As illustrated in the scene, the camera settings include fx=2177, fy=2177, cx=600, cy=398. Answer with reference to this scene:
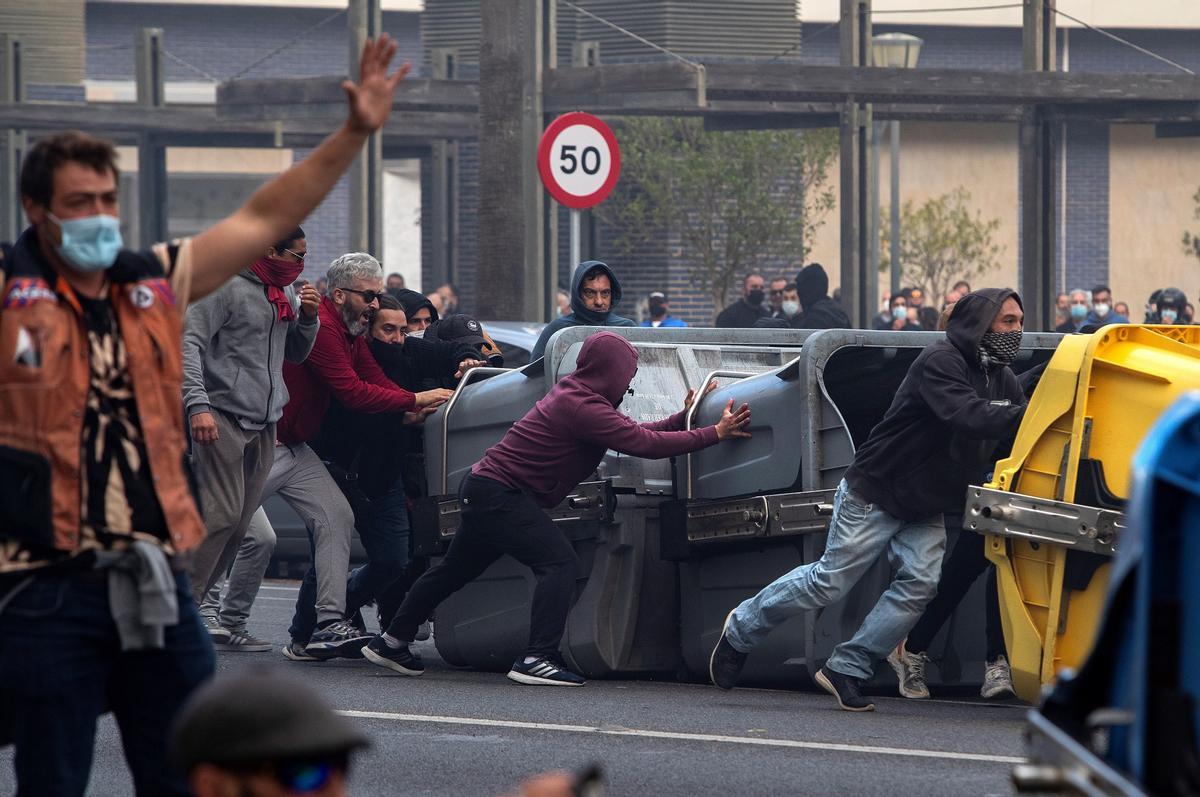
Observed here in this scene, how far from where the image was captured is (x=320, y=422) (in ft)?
32.0

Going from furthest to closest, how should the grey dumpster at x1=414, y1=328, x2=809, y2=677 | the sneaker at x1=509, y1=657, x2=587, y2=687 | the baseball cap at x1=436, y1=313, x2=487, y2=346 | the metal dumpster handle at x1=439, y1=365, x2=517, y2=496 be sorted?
1. the baseball cap at x1=436, y1=313, x2=487, y2=346
2. the metal dumpster handle at x1=439, y1=365, x2=517, y2=496
3. the grey dumpster at x1=414, y1=328, x2=809, y2=677
4. the sneaker at x1=509, y1=657, x2=587, y2=687

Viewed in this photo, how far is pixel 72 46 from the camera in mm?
27219

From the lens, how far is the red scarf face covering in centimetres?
911

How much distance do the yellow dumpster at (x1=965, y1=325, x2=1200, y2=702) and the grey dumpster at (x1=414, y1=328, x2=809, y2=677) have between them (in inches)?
70.9

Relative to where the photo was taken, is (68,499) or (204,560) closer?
(68,499)

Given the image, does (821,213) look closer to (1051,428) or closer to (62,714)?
(1051,428)

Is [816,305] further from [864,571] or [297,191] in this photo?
[297,191]

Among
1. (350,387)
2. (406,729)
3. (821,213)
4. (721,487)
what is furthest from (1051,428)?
(821,213)

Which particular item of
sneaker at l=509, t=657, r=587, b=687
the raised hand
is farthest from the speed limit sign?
the raised hand

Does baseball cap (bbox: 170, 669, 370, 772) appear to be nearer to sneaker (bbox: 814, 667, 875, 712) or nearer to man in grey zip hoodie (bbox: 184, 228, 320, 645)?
sneaker (bbox: 814, 667, 875, 712)

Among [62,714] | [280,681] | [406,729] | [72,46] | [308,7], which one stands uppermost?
[308,7]

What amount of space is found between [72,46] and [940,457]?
21064 millimetres

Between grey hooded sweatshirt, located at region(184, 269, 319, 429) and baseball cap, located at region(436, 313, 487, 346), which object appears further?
baseball cap, located at region(436, 313, 487, 346)

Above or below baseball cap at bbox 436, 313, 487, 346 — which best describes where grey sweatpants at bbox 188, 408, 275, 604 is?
below
